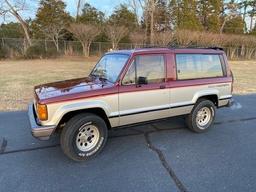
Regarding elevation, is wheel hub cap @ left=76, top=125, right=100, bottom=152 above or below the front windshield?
below

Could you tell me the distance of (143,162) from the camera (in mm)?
3951

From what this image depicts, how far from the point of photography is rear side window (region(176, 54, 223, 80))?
490 cm

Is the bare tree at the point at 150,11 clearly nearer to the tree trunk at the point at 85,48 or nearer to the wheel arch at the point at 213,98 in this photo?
the tree trunk at the point at 85,48

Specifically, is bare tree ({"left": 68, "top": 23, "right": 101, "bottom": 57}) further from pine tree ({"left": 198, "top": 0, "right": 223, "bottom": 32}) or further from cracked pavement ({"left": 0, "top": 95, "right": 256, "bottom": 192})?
cracked pavement ({"left": 0, "top": 95, "right": 256, "bottom": 192})

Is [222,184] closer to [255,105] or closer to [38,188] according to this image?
[38,188]

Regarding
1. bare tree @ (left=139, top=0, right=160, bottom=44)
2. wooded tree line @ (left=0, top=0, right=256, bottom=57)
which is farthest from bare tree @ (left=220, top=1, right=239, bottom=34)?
bare tree @ (left=139, top=0, right=160, bottom=44)

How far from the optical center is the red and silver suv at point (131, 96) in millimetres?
3832

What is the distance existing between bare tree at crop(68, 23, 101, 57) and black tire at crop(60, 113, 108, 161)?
2464 centimetres

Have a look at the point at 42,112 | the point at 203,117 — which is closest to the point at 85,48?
the point at 203,117

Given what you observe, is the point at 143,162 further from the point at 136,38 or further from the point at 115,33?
the point at 136,38

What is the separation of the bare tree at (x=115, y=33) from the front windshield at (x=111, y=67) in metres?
24.1

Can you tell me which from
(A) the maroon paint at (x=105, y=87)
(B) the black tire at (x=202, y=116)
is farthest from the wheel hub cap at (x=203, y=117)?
(A) the maroon paint at (x=105, y=87)

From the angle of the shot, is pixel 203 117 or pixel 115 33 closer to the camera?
pixel 203 117

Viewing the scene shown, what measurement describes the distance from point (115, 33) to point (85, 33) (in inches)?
137
